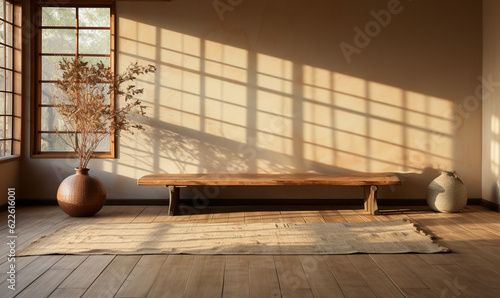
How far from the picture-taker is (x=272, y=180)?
5.19 meters

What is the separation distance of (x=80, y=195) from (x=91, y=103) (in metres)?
1.02

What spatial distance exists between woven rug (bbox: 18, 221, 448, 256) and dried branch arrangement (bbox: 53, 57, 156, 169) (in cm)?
120

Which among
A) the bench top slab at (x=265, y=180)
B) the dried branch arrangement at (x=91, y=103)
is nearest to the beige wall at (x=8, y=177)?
the dried branch arrangement at (x=91, y=103)

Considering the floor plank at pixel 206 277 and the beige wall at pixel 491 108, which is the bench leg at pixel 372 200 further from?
the floor plank at pixel 206 277

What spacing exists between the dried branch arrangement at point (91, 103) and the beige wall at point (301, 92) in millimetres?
265

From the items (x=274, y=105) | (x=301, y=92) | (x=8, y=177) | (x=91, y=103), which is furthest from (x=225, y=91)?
(x=8, y=177)

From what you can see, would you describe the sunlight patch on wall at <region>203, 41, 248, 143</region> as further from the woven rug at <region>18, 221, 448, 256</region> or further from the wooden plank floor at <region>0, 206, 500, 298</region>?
the wooden plank floor at <region>0, 206, 500, 298</region>

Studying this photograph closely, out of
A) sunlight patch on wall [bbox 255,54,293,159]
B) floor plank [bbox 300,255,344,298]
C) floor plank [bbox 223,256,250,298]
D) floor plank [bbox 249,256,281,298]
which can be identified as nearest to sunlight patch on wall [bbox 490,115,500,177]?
sunlight patch on wall [bbox 255,54,293,159]

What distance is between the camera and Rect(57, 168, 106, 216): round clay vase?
502cm

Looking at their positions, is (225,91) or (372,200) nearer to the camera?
(372,200)

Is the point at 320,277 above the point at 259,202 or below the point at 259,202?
below

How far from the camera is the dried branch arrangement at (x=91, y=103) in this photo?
5.23 meters

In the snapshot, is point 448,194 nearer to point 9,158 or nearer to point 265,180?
point 265,180

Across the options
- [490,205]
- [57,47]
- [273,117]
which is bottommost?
[490,205]
